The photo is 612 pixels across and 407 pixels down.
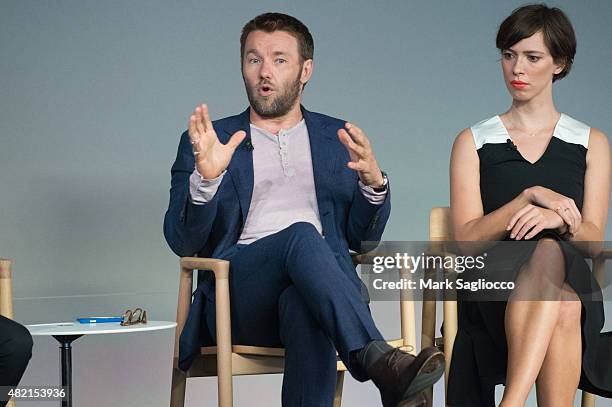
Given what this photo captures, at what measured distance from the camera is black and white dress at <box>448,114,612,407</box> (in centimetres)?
252

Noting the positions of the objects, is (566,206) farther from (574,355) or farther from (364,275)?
(364,275)

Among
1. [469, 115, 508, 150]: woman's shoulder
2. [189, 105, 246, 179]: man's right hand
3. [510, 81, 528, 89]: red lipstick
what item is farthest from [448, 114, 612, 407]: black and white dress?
[189, 105, 246, 179]: man's right hand

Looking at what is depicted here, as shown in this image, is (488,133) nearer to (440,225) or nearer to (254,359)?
(440,225)

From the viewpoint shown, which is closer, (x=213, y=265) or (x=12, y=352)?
(x=12, y=352)

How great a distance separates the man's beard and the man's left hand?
363 mm

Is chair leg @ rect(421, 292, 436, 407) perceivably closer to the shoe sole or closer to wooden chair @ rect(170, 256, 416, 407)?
wooden chair @ rect(170, 256, 416, 407)

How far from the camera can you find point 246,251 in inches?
106

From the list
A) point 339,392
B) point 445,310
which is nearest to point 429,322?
point 445,310

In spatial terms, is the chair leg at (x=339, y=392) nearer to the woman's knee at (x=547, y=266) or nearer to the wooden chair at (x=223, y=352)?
the wooden chair at (x=223, y=352)

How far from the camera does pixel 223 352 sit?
2.61 m

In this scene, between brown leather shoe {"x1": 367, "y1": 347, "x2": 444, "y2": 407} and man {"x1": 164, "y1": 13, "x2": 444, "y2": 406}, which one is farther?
man {"x1": 164, "y1": 13, "x2": 444, "y2": 406}

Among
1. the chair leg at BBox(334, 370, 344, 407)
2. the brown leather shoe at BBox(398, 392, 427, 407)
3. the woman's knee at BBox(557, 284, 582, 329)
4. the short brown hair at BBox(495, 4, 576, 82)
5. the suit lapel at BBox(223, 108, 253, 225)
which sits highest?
the short brown hair at BBox(495, 4, 576, 82)

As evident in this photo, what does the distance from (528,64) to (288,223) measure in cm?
76

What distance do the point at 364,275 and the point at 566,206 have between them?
0.65 m
